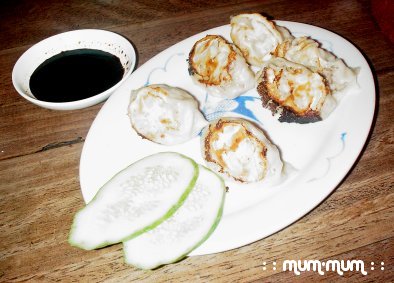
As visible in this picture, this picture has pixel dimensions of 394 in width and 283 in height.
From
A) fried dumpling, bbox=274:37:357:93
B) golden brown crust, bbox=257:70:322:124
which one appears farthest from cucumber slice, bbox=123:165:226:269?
fried dumpling, bbox=274:37:357:93

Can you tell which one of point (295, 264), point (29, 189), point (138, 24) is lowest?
point (29, 189)

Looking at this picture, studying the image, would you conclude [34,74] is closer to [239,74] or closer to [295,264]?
[239,74]

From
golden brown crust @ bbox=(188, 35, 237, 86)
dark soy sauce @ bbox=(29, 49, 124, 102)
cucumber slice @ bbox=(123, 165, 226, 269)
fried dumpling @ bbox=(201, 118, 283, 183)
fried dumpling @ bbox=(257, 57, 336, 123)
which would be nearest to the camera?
cucumber slice @ bbox=(123, 165, 226, 269)

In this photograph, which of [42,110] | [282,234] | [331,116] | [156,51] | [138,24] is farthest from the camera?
[138,24]

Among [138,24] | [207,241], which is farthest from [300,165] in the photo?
[138,24]

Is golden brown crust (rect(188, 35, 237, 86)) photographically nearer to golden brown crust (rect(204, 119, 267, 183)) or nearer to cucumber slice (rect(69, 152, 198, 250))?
golden brown crust (rect(204, 119, 267, 183))

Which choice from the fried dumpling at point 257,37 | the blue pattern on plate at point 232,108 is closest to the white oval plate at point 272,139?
the blue pattern on plate at point 232,108
